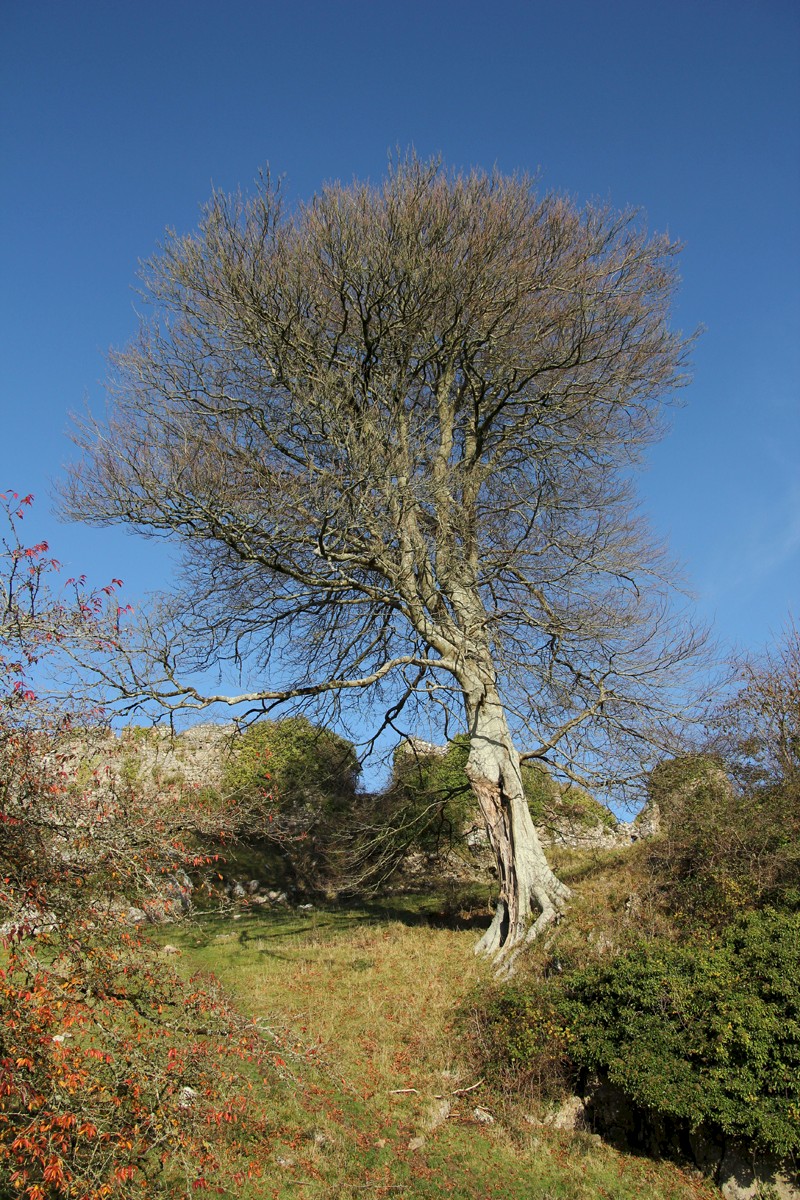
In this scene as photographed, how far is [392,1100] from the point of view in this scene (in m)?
7.43

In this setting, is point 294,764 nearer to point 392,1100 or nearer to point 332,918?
point 332,918

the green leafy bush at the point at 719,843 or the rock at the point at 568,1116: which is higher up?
the green leafy bush at the point at 719,843

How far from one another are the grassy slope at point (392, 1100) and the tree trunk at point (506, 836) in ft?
2.21

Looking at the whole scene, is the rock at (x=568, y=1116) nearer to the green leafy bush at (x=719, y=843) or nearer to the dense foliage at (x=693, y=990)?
the dense foliage at (x=693, y=990)

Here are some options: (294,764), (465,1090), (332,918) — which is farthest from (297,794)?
(465,1090)

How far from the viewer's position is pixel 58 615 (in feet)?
18.2

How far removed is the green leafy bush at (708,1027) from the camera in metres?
5.80

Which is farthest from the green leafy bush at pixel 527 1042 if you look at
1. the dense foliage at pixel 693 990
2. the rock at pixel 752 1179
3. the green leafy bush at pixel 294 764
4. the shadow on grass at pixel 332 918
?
the green leafy bush at pixel 294 764

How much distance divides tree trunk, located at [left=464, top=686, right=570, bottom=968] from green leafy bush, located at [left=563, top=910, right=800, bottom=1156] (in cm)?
270

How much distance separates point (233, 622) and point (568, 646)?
17.0 feet

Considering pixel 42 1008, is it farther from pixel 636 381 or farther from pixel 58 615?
pixel 636 381

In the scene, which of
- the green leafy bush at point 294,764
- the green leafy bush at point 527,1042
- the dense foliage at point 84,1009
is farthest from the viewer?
the green leafy bush at point 294,764

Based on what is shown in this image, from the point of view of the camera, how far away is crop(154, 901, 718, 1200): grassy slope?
6.12 meters

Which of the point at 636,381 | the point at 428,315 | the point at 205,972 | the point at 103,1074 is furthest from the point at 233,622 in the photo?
the point at 636,381
